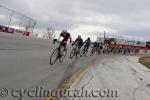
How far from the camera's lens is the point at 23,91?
892 cm

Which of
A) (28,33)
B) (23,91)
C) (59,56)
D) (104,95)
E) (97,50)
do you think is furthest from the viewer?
(28,33)

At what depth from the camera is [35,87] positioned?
9820 millimetres

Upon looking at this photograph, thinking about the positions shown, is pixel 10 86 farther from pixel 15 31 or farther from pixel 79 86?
pixel 15 31

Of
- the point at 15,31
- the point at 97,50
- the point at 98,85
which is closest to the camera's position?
the point at 98,85

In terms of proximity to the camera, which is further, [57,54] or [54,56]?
[57,54]

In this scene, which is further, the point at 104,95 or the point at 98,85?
the point at 98,85

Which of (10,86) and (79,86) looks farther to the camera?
(79,86)

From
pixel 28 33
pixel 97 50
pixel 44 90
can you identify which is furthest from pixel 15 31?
pixel 44 90

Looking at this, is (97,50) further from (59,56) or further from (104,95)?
(104,95)

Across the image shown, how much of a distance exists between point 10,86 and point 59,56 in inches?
324

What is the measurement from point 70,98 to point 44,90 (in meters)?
0.90

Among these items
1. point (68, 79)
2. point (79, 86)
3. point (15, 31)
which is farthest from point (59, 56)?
point (15, 31)

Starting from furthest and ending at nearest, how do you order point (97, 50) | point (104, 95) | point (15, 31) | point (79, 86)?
point (15, 31) → point (97, 50) → point (79, 86) → point (104, 95)

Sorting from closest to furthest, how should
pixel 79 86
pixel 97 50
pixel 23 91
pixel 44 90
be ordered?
1. pixel 23 91
2. pixel 44 90
3. pixel 79 86
4. pixel 97 50
